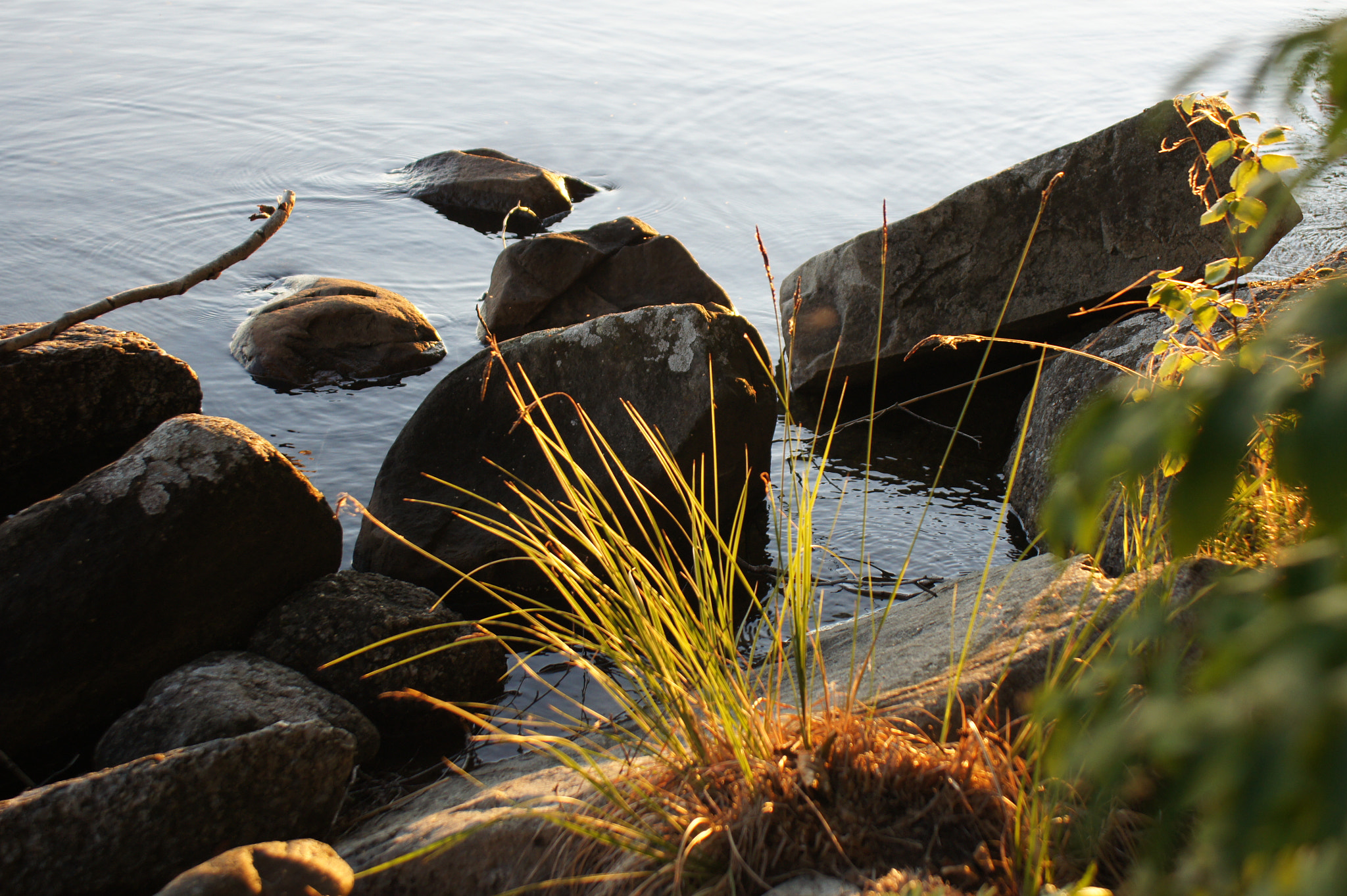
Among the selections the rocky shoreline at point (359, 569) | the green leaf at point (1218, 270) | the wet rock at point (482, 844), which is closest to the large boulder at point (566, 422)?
the rocky shoreline at point (359, 569)

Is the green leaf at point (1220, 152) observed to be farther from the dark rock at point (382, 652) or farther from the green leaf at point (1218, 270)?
the dark rock at point (382, 652)

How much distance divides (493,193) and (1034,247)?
17.8 feet

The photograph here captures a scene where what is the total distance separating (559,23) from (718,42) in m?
2.83

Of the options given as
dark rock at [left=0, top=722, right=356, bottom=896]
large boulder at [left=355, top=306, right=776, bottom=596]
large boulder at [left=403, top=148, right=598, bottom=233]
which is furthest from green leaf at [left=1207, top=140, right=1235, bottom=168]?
large boulder at [left=403, top=148, right=598, bottom=233]

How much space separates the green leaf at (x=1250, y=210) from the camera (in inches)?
81.8

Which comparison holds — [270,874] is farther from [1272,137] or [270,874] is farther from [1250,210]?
[1272,137]

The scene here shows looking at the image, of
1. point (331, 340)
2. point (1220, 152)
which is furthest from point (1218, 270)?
point (331, 340)

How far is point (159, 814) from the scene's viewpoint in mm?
2330

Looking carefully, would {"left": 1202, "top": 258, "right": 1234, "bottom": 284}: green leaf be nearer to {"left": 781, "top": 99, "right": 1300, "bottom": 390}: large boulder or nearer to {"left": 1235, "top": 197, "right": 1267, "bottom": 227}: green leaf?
{"left": 1235, "top": 197, "right": 1267, "bottom": 227}: green leaf

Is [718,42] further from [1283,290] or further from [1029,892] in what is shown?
[1029,892]

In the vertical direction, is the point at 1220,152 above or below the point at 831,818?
above

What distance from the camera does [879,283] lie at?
5.67 meters

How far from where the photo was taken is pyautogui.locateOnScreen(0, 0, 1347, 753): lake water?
6.18 metres

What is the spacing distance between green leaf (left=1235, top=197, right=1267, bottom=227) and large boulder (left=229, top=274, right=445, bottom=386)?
16.4ft
